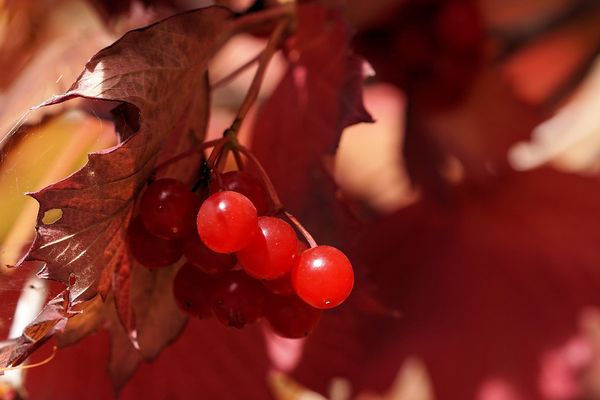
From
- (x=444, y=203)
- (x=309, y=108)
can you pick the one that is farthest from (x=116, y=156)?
(x=444, y=203)

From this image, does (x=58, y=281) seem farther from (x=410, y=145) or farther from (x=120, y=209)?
(x=410, y=145)

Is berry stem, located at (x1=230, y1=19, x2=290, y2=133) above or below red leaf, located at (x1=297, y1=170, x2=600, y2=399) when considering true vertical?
above

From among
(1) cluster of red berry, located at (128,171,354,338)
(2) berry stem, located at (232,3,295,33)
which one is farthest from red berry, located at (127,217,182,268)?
(2) berry stem, located at (232,3,295,33)

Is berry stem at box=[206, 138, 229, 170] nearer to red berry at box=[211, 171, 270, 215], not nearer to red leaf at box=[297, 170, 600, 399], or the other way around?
red berry at box=[211, 171, 270, 215]

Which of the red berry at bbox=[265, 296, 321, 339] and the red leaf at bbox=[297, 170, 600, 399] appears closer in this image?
the red berry at bbox=[265, 296, 321, 339]

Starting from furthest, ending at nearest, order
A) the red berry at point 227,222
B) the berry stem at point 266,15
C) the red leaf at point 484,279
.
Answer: the red leaf at point 484,279 < the berry stem at point 266,15 < the red berry at point 227,222

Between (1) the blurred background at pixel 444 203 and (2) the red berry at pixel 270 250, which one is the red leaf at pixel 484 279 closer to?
(1) the blurred background at pixel 444 203

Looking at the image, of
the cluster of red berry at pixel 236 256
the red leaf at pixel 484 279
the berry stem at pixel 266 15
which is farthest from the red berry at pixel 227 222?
the red leaf at pixel 484 279

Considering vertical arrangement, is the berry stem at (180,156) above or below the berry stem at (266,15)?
above
